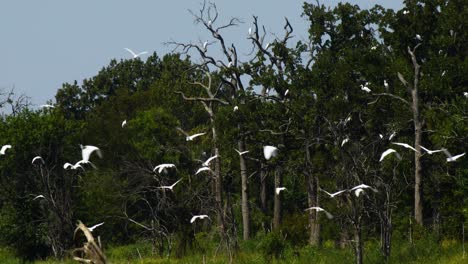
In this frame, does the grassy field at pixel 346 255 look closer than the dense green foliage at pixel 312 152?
Yes

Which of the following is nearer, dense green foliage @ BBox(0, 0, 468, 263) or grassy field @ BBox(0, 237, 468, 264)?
grassy field @ BBox(0, 237, 468, 264)

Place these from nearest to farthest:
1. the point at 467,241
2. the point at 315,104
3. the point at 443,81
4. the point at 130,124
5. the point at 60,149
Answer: the point at 467,241, the point at 443,81, the point at 315,104, the point at 60,149, the point at 130,124

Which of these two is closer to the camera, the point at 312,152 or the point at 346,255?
the point at 346,255

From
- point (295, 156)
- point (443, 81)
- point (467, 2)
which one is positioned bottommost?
point (295, 156)

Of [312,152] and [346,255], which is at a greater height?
[312,152]

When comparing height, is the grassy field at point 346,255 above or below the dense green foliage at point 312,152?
below

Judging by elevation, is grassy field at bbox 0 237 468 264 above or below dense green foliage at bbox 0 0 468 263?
below

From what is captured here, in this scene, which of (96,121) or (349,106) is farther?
(96,121)

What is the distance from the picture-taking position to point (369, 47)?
4225cm

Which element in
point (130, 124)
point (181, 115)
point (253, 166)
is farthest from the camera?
point (181, 115)

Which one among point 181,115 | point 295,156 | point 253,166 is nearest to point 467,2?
point 295,156

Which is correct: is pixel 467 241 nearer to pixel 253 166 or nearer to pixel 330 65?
pixel 330 65

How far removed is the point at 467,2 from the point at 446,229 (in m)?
10.9

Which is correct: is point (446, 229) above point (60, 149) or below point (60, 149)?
below
